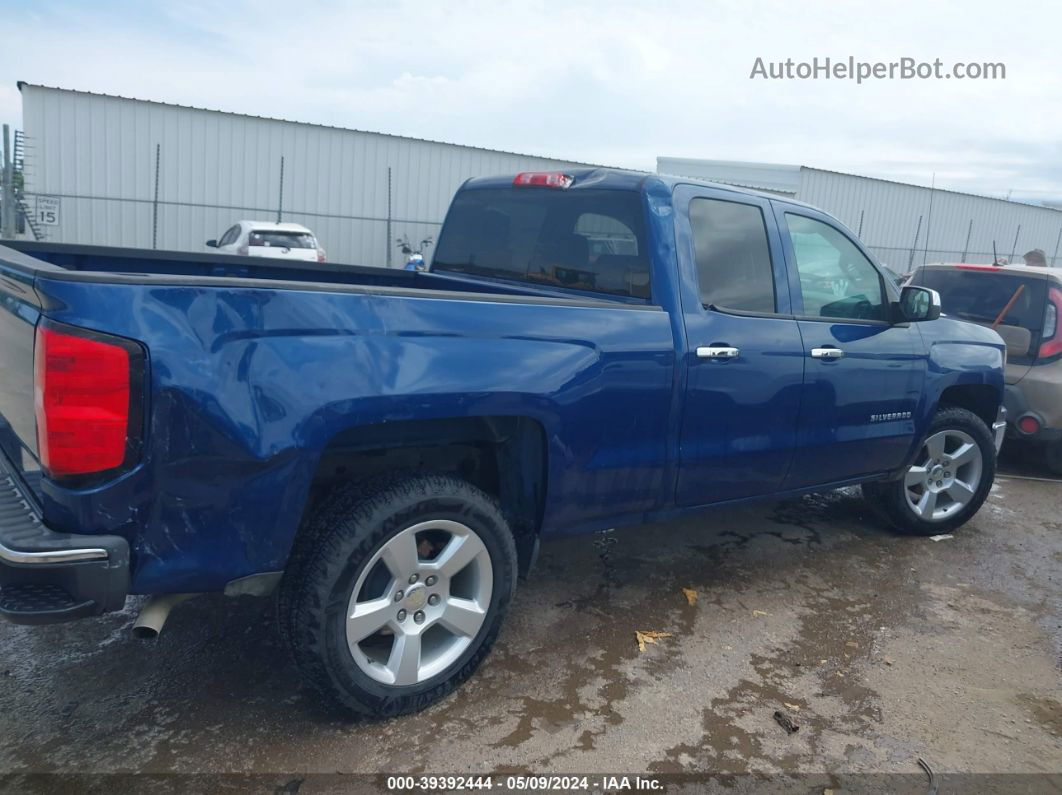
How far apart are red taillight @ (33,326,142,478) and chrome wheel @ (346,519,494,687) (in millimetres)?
855

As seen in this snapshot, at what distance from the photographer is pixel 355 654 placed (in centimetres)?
A: 273

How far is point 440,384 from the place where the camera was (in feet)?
8.91

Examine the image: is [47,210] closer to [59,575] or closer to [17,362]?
[17,362]

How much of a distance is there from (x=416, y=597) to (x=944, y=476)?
3.55m

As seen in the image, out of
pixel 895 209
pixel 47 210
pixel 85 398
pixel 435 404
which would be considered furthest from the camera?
pixel 895 209

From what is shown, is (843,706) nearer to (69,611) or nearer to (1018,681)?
(1018,681)

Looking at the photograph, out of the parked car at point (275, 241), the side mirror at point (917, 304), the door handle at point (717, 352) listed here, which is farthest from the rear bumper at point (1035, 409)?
the parked car at point (275, 241)

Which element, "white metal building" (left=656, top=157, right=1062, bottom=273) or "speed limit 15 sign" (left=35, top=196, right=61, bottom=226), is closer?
"speed limit 15 sign" (left=35, top=196, right=61, bottom=226)

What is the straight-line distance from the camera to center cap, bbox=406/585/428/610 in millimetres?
2844

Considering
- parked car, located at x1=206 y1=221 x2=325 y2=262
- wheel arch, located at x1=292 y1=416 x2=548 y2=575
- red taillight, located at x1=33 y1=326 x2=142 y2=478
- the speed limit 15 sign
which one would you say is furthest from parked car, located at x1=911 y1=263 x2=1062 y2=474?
the speed limit 15 sign

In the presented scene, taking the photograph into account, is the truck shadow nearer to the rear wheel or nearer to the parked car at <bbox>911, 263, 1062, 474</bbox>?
the rear wheel

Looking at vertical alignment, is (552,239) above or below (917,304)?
above

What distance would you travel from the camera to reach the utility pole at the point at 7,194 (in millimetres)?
12289

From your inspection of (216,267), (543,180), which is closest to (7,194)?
(216,267)
